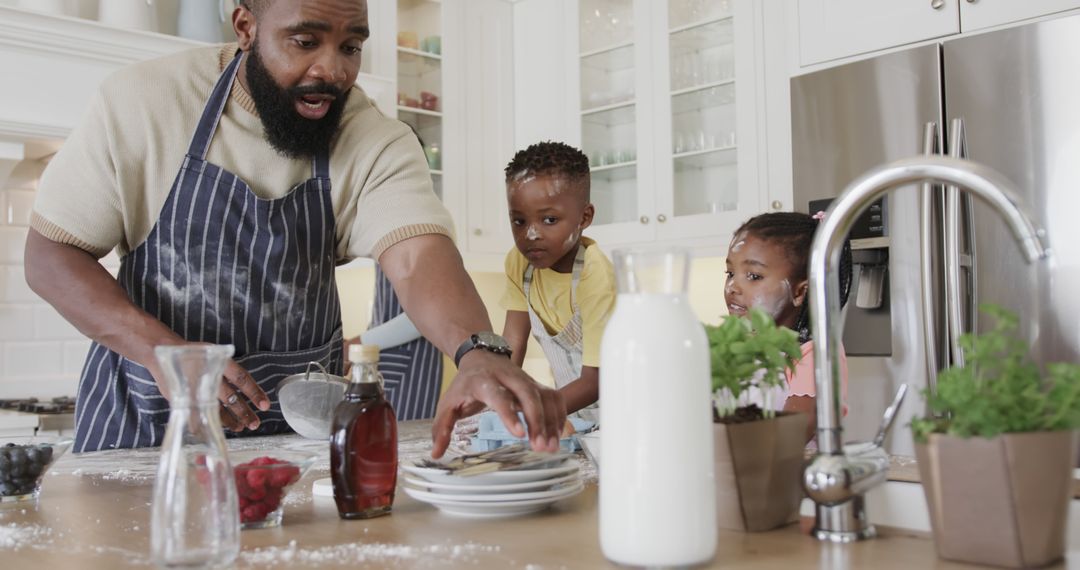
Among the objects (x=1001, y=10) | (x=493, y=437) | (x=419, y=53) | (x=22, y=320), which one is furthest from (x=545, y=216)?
(x=22, y=320)

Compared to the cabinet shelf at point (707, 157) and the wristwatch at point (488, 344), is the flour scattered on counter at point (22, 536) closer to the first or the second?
the wristwatch at point (488, 344)

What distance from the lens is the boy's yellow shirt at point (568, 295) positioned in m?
2.07

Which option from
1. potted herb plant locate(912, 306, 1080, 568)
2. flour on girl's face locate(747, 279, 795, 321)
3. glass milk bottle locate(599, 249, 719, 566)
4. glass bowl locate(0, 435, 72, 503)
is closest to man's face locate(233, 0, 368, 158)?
glass bowl locate(0, 435, 72, 503)

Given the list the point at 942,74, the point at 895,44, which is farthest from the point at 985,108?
the point at 895,44

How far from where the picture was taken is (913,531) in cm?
82

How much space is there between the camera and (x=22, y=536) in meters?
0.87

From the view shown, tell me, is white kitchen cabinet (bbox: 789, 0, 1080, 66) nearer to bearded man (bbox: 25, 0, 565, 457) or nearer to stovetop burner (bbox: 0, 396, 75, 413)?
bearded man (bbox: 25, 0, 565, 457)

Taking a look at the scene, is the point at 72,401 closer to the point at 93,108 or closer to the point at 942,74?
the point at 93,108

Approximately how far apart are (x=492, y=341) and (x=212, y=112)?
0.77 metres

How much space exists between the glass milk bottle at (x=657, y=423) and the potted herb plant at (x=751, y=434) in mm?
120

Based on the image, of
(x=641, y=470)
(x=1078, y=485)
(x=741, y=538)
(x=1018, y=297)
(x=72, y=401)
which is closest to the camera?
(x=641, y=470)

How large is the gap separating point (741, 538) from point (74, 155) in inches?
50.8

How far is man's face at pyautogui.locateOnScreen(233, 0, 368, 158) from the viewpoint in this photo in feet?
5.12

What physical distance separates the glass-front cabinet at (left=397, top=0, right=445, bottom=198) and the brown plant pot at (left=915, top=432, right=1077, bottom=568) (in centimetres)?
317
